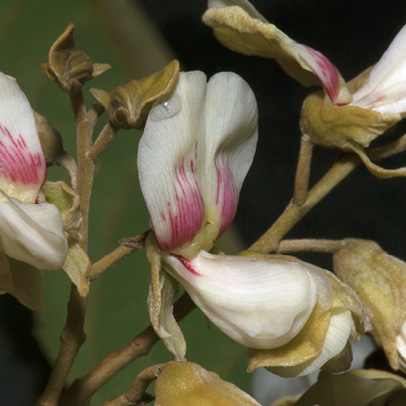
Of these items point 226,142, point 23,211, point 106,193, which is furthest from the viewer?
point 106,193

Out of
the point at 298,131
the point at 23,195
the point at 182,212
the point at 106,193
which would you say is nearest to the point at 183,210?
the point at 182,212

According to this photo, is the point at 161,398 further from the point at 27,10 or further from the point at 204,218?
the point at 27,10

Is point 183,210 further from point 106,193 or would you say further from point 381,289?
point 106,193

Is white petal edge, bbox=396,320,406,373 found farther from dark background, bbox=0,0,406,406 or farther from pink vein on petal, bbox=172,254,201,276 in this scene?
dark background, bbox=0,0,406,406

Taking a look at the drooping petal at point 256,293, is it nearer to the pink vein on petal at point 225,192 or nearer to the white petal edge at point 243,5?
the pink vein on petal at point 225,192

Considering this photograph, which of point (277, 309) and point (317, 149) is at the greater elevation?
point (277, 309)

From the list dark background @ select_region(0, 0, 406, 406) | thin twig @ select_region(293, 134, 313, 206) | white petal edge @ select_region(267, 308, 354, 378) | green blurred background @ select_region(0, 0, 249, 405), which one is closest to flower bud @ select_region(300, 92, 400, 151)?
thin twig @ select_region(293, 134, 313, 206)
